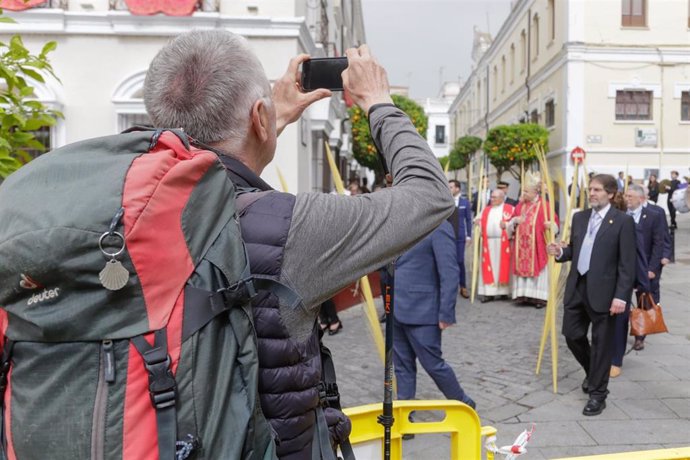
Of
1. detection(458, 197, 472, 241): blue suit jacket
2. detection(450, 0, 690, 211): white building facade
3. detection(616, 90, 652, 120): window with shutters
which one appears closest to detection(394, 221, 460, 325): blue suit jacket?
detection(458, 197, 472, 241): blue suit jacket

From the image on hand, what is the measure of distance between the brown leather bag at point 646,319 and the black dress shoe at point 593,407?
1505 mm

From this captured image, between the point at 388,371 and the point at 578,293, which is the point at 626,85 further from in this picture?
the point at 388,371

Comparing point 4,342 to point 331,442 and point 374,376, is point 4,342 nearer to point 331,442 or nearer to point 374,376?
point 331,442

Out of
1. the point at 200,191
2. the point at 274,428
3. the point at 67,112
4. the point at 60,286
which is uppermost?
the point at 67,112

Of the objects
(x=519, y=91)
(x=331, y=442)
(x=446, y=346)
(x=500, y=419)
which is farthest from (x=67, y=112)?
(x=519, y=91)

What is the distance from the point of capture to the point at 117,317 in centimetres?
111

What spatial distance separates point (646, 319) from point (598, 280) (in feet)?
5.32

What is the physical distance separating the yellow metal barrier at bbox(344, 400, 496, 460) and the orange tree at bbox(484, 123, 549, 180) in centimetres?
2632

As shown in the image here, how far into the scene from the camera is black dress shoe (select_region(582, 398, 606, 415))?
5.20 m

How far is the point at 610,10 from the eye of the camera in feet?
89.5

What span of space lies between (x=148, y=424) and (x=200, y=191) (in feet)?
1.34

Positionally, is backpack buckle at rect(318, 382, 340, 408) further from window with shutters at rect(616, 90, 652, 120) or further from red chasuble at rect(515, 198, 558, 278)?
window with shutters at rect(616, 90, 652, 120)

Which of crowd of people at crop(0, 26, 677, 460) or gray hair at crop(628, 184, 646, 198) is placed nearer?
crowd of people at crop(0, 26, 677, 460)

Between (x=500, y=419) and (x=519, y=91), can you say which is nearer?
(x=500, y=419)
